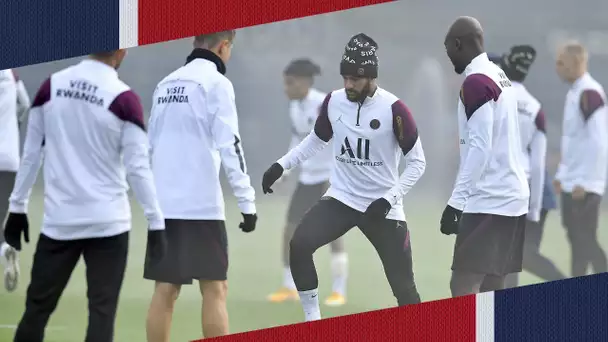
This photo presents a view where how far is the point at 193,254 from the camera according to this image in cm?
499

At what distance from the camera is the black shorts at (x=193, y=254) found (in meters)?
4.98

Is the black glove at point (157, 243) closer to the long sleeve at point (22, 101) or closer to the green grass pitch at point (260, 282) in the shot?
the green grass pitch at point (260, 282)

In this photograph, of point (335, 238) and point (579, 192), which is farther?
point (579, 192)

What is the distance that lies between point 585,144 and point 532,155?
0.25m

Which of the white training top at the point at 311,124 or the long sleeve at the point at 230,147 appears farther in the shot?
the white training top at the point at 311,124

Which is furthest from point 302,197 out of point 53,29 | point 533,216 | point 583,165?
point 53,29

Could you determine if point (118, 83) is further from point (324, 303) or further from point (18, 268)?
point (324, 303)

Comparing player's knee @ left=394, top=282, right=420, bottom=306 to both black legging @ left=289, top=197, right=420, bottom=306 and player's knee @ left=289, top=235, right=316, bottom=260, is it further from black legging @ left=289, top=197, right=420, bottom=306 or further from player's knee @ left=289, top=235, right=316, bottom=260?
player's knee @ left=289, top=235, right=316, bottom=260

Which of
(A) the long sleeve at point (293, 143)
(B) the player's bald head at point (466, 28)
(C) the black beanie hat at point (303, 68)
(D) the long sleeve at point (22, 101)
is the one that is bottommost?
(A) the long sleeve at point (293, 143)

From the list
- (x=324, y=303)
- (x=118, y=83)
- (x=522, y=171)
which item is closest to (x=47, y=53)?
(x=118, y=83)

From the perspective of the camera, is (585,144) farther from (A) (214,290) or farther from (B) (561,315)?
(A) (214,290)

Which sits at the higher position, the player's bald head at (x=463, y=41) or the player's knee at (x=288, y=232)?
the player's bald head at (x=463, y=41)

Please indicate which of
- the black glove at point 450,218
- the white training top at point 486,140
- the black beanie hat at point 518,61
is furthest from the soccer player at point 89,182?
the black beanie hat at point 518,61

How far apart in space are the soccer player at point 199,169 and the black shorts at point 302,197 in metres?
0.18
